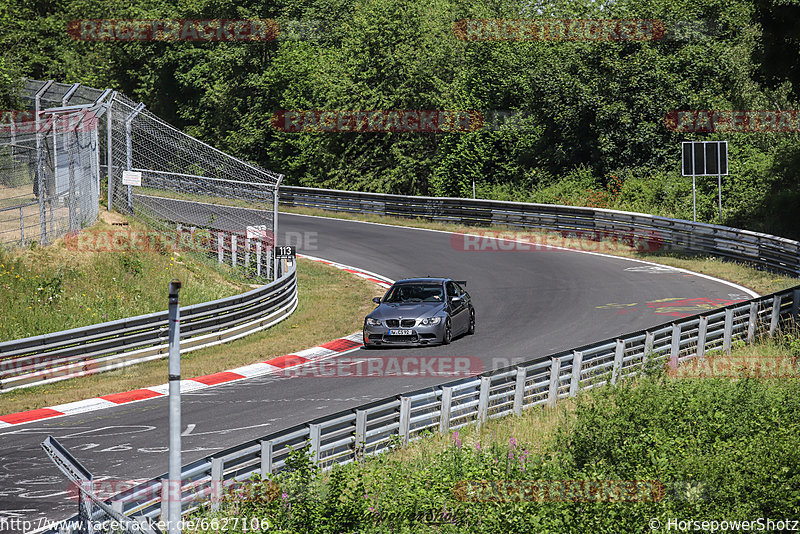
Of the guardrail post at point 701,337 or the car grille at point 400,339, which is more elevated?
the guardrail post at point 701,337

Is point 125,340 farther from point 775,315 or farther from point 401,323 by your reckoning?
point 775,315

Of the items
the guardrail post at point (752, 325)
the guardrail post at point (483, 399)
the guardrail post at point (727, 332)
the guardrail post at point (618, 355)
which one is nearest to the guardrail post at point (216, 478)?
the guardrail post at point (483, 399)

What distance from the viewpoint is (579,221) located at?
34938 mm

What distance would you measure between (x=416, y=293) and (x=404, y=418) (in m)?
8.18

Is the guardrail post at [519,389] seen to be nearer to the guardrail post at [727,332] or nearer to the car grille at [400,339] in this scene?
the car grille at [400,339]

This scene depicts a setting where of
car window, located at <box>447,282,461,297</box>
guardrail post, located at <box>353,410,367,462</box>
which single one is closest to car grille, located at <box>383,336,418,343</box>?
car window, located at <box>447,282,461,297</box>

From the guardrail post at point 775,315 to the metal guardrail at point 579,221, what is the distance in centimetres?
631

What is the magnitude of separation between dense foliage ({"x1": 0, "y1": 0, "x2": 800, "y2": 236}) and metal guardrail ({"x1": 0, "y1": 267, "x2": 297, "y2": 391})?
31.9 feet

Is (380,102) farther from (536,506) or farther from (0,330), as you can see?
(536,506)

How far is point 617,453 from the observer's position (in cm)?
1102

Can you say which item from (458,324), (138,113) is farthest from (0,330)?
(458,324)

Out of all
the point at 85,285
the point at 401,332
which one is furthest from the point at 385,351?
the point at 85,285

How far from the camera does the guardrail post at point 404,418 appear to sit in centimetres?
1243

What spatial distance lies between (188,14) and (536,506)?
5703 cm
